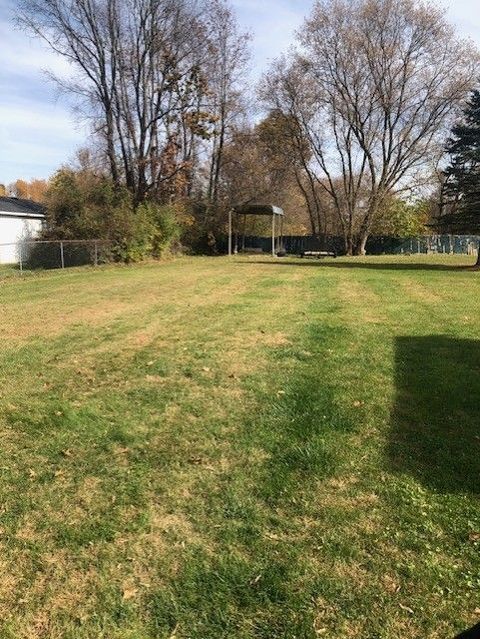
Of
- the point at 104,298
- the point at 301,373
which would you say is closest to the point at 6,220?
→ the point at 104,298

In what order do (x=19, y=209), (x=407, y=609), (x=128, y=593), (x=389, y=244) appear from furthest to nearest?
(x=389, y=244), (x=19, y=209), (x=128, y=593), (x=407, y=609)

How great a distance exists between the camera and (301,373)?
221 inches

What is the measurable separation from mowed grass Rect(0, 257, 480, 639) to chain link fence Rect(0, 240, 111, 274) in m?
14.3

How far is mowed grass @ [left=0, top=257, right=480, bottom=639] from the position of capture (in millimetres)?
2361

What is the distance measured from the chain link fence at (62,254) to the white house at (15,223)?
6647 millimetres

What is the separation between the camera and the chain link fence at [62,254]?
21062 millimetres

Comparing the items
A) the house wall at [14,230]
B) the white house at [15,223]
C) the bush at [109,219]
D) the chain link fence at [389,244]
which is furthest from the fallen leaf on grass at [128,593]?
the chain link fence at [389,244]

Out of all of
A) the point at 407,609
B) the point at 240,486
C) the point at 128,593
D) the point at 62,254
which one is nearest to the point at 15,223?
the point at 62,254

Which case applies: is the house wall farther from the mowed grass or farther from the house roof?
the mowed grass

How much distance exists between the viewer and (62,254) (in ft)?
67.2

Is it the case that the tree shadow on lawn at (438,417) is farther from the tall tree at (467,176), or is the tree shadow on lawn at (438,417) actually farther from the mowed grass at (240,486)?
the tall tree at (467,176)

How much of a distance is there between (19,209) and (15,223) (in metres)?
1.16

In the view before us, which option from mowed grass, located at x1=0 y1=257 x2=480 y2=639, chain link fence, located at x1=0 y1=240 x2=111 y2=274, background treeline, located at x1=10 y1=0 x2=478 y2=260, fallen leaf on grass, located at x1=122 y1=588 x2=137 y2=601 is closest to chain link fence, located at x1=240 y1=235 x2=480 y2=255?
background treeline, located at x1=10 y1=0 x2=478 y2=260

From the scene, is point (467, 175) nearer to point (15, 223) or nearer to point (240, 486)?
point (240, 486)
